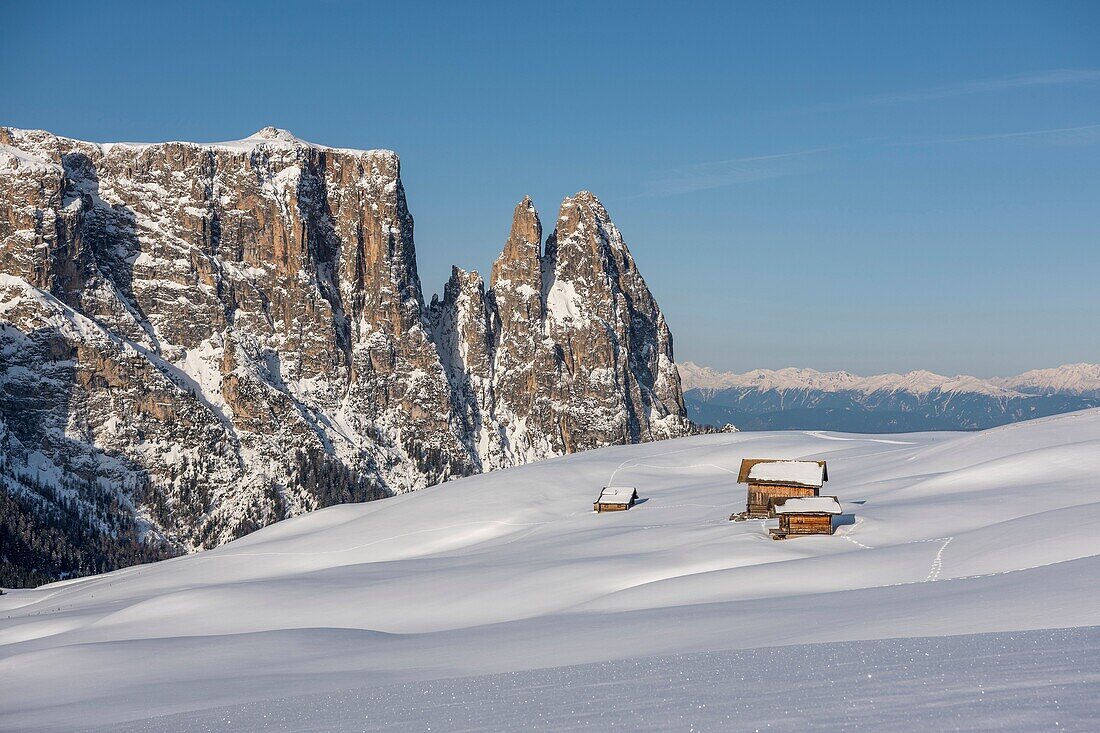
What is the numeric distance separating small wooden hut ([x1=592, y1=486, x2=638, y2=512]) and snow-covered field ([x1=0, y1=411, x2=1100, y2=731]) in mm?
1616

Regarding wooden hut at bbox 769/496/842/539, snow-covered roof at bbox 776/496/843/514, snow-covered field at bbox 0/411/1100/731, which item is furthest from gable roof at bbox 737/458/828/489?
wooden hut at bbox 769/496/842/539

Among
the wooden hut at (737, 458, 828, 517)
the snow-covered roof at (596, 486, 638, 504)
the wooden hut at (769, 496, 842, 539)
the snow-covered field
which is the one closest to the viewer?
the snow-covered field

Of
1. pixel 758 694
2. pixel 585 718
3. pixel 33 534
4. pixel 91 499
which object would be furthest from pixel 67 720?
pixel 91 499

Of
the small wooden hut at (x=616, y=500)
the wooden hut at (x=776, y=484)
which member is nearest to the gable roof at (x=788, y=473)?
the wooden hut at (x=776, y=484)

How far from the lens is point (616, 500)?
Answer: 7031 cm

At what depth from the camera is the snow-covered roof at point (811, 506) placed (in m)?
46.1

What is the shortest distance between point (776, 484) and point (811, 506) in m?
8.51

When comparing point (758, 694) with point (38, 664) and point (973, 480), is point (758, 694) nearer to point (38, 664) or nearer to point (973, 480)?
point (38, 664)

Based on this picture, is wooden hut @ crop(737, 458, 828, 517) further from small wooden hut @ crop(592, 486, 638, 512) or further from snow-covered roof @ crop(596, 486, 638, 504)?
snow-covered roof @ crop(596, 486, 638, 504)

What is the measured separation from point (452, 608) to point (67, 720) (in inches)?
701

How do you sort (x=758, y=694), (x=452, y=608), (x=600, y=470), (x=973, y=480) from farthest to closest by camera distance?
1. (x=600, y=470)
2. (x=973, y=480)
3. (x=452, y=608)
4. (x=758, y=694)

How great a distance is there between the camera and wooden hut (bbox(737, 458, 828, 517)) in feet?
180

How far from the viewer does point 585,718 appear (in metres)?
13.6

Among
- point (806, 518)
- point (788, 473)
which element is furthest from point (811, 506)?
point (788, 473)
